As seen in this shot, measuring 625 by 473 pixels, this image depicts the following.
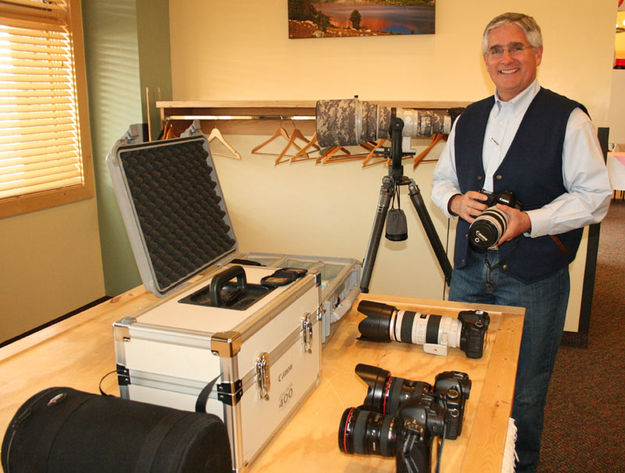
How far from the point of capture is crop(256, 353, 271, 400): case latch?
1.00m

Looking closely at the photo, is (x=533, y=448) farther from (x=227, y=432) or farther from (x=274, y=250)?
(x=274, y=250)

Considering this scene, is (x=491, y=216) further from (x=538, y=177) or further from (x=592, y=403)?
(x=592, y=403)

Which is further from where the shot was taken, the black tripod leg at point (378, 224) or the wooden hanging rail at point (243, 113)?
the wooden hanging rail at point (243, 113)

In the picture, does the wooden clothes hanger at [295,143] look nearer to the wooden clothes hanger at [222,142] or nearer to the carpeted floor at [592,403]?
the wooden clothes hanger at [222,142]

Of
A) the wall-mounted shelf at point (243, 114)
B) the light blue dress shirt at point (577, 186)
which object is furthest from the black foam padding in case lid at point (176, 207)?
the wall-mounted shelf at point (243, 114)

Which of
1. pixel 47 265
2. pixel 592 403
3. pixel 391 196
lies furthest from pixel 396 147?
pixel 47 265

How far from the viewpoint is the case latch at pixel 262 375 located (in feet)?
3.27

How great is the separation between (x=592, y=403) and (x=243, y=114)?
8.26ft

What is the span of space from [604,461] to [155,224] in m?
1.96

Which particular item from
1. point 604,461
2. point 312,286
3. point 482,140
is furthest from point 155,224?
point 604,461

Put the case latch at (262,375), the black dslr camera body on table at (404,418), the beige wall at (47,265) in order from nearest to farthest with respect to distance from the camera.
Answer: the black dslr camera body on table at (404,418), the case latch at (262,375), the beige wall at (47,265)

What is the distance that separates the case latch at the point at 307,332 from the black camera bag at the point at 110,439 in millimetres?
365

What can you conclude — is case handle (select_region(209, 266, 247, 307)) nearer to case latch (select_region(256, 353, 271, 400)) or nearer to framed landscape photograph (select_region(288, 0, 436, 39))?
case latch (select_region(256, 353, 271, 400))

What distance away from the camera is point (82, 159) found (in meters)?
3.59
